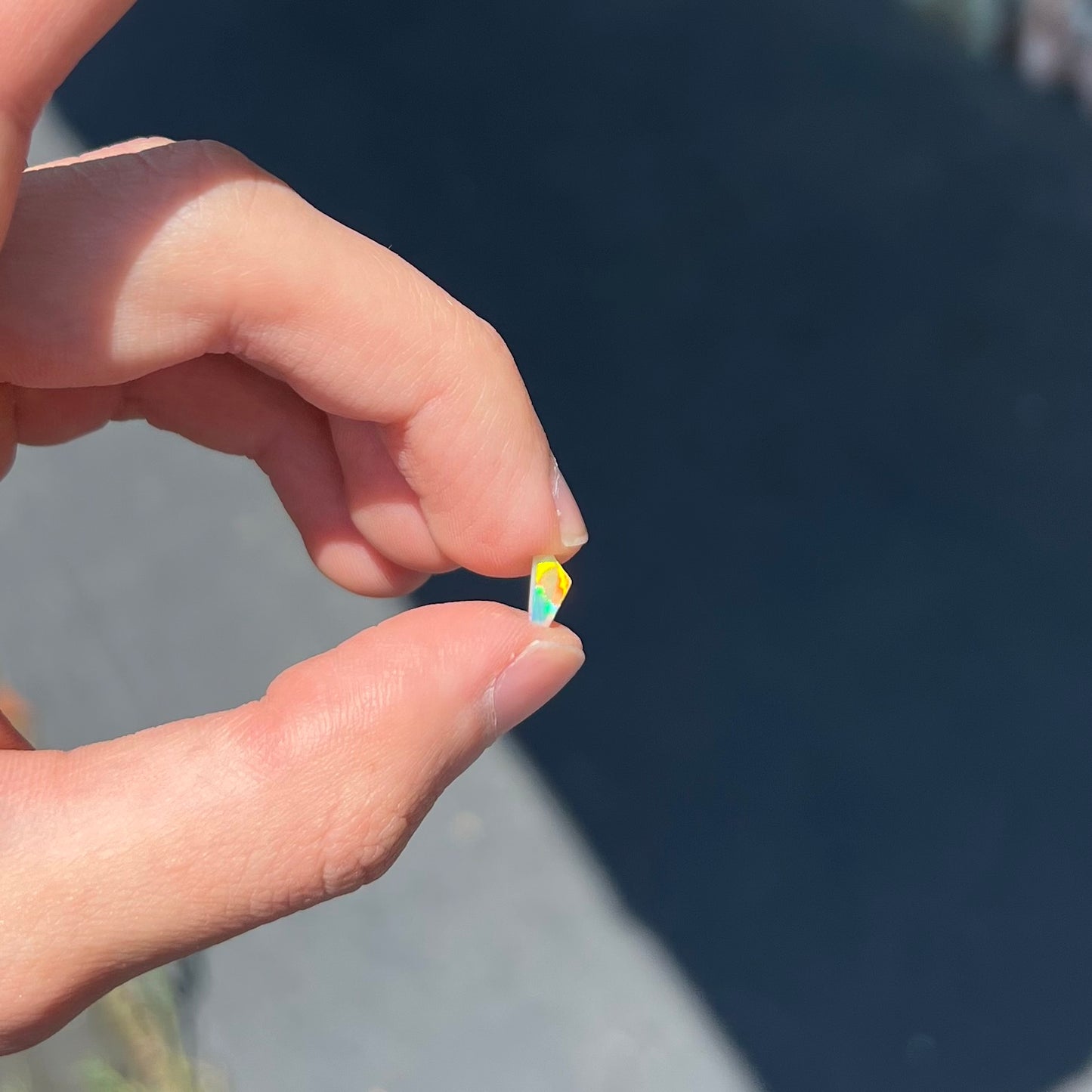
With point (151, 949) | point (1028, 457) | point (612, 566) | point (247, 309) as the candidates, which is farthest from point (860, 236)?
point (151, 949)

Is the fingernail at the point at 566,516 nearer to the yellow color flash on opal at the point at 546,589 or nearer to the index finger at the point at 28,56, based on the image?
the yellow color flash on opal at the point at 546,589

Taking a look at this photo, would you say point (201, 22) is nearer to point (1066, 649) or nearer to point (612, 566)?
point (612, 566)

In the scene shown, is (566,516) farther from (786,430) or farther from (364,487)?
(786,430)

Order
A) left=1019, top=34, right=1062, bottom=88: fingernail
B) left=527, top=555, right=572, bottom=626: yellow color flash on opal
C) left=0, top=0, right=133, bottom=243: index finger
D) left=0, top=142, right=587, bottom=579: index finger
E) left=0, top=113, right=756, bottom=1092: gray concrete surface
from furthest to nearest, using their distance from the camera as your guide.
Result: left=1019, top=34, right=1062, bottom=88: fingernail → left=0, top=113, right=756, bottom=1092: gray concrete surface → left=527, top=555, right=572, bottom=626: yellow color flash on opal → left=0, top=142, right=587, bottom=579: index finger → left=0, top=0, right=133, bottom=243: index finger

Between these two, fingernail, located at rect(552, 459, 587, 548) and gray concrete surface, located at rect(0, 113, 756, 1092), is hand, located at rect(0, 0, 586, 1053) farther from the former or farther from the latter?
gray concrete surface, located at rect(0, 113, 756, 1092)

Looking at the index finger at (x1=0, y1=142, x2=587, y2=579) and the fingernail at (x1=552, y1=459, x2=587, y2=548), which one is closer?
the index finger at (x1=0, y1=142, x2=587, y2=579)

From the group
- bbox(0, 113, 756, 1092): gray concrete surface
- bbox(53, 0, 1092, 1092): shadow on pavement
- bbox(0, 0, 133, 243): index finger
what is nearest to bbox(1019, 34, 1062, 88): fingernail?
bbox(53, 0, 1092, 1092): shadow on pavement
